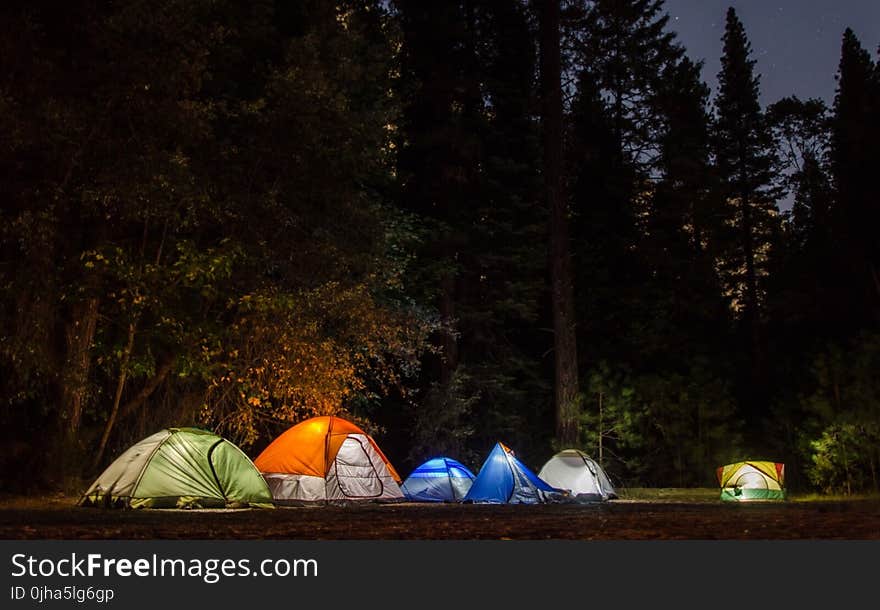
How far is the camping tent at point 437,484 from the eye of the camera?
15680 mm

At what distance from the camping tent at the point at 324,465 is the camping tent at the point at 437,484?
1049 mm

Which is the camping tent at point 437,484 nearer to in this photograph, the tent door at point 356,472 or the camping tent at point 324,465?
the camping tent at point 324,465

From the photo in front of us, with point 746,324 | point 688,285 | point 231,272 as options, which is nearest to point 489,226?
point 688,285

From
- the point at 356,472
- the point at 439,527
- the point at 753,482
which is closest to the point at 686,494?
the point at 753,482

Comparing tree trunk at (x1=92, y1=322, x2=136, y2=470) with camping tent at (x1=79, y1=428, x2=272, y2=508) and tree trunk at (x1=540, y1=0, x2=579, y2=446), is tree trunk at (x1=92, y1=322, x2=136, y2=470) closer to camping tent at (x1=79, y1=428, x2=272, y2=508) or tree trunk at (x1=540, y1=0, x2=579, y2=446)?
camping tent at (x1=79, y1=428, x2=272, y2=508)

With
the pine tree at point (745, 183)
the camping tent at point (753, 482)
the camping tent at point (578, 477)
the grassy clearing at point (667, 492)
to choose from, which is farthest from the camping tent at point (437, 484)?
the pine tree at point (745, 183)

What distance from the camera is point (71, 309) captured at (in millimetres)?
13812

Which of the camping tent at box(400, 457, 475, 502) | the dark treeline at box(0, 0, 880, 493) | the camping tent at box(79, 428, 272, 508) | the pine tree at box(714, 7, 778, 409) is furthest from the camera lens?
the pine tree at box(714, 7, 778, 409)

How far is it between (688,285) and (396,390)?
11341mm

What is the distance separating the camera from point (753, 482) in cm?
1758

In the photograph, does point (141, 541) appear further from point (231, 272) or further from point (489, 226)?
point (489, 226)

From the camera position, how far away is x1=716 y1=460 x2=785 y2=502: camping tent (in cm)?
1738

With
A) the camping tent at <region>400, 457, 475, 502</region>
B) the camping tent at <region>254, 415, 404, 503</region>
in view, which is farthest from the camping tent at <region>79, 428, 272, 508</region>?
the camping tent at <region>400, 457, 475, 502</region>

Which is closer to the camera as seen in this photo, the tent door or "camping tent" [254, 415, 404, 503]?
"camping tent" [254, 415, 404, 503]
